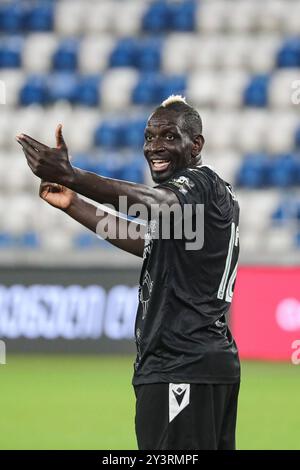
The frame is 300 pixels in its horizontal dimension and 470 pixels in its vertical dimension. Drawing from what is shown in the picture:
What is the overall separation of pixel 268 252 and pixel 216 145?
335cm

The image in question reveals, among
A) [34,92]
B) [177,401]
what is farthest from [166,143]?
[34,92]

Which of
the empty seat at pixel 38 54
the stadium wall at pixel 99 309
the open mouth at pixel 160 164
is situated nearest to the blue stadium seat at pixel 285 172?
the stadium wall at pixel 99 309

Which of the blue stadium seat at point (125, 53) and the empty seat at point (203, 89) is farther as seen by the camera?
the blue stadium seat at point (125, 53)

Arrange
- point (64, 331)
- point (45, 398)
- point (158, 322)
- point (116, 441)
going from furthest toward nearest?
point (64, 331)
point (45, 398)
point (116, 441)
point (158, 322)

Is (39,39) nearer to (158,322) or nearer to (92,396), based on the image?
(92,396)

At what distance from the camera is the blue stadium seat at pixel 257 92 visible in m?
16.5

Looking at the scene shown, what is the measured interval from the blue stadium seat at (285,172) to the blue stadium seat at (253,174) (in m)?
0.11

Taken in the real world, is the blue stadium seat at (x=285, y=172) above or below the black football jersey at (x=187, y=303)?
above

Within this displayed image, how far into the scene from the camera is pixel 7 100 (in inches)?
680

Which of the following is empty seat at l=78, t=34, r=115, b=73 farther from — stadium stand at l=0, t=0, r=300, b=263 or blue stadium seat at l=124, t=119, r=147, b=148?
blue stadium seat at l=124, t=119, r=147, b=148

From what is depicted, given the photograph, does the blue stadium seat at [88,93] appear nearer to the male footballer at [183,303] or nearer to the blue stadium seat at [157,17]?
the blue stadium seat at [157,17]

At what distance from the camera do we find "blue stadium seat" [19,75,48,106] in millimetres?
17156

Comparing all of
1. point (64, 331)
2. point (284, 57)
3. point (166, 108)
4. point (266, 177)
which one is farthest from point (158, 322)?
point (284, 57)

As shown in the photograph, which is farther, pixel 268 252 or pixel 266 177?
pixel 266 177
